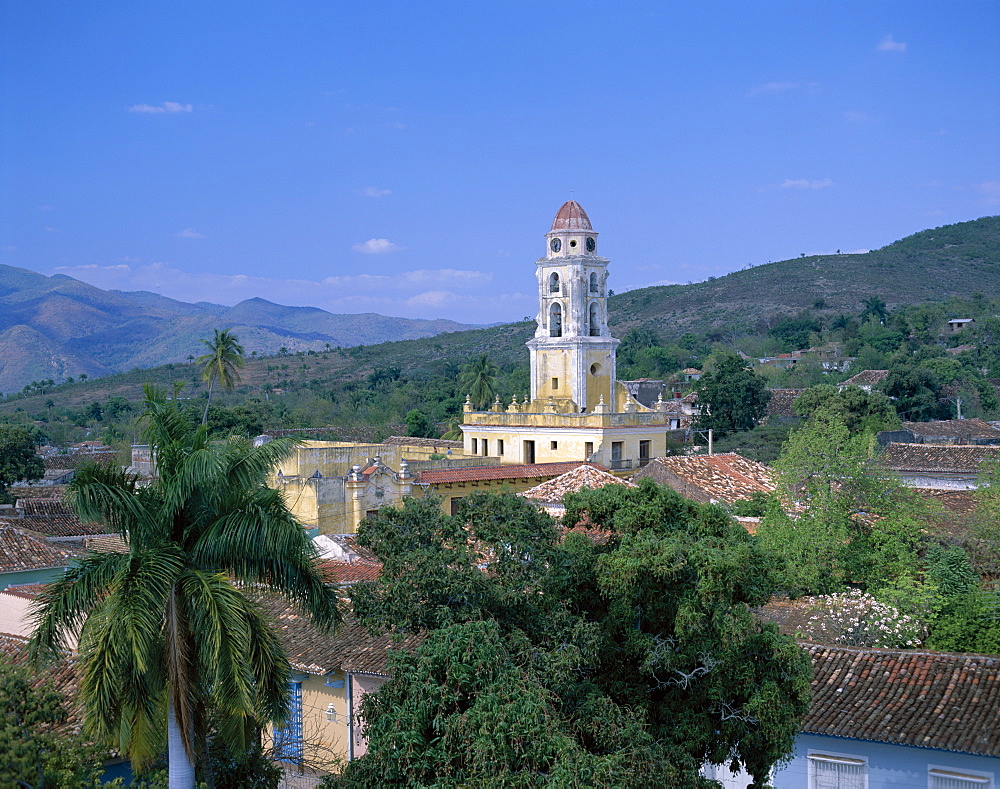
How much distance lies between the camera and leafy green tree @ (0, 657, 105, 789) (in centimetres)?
1040

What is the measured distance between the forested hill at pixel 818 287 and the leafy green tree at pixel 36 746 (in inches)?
4353

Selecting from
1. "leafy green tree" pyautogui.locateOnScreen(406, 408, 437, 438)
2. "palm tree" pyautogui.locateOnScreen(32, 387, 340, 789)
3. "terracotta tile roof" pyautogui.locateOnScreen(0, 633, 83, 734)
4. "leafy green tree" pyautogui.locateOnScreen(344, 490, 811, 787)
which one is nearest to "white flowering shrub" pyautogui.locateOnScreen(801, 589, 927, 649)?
"leafy green tree" pyautogui.locateOnScreen(344, 490, 811, 787)

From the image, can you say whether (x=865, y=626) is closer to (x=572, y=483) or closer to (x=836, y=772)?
(x=836, y=772)

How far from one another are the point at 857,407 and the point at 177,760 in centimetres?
5298

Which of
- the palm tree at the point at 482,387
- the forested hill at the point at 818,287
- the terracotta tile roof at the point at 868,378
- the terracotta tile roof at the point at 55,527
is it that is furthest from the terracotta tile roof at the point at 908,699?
the forested hill at the point at 818,287

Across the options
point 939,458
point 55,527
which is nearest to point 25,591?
point 55,527

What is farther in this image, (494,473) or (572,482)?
(494,473)

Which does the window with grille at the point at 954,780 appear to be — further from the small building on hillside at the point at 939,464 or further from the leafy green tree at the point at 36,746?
the small building on hillside at the point at 939,464

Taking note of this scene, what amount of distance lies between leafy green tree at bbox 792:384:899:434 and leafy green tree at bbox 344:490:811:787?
44.7 m

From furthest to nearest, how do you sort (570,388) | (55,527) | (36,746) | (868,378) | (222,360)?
(868,378) → (222,360) → (570,388) → (55,527) → (36,746)

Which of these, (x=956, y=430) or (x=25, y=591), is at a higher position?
(x=956, y=430)

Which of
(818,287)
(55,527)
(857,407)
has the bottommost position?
(55,527)

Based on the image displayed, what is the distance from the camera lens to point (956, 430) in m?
55.1

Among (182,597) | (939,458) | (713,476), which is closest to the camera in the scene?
(182,597)
